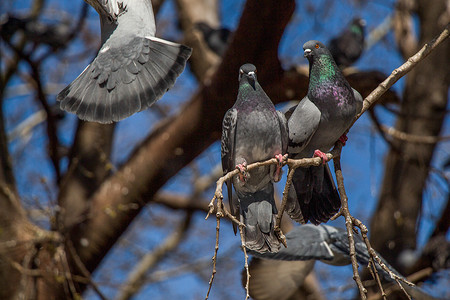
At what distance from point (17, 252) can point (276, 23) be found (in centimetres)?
305

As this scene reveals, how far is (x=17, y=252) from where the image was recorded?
16.5 feet

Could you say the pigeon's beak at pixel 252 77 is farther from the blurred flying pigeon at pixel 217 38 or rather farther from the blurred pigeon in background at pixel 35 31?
the blurred flying pigeon at pixel 217 38

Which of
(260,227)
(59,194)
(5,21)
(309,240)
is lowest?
(59,194)

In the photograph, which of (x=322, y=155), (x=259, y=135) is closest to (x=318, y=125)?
(x=322, y=155)

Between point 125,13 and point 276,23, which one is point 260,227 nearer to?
point 125,13

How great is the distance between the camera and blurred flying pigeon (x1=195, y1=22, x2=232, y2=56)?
6.66m

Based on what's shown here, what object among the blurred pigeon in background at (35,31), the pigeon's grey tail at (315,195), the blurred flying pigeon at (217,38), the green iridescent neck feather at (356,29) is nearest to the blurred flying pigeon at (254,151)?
the pigeon's grey tail at (315,195)

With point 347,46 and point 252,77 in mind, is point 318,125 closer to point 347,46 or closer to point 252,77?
point 252,77

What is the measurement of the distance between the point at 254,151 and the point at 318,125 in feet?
0.88

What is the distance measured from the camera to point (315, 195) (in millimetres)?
2438

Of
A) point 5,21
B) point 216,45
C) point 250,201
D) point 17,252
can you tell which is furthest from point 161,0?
point 250,201

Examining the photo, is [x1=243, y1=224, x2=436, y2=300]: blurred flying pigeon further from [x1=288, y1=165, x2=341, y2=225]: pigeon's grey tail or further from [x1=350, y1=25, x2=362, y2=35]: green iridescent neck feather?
[x1=350, y1=25, x2=362, y2=35]: green iridescent neck feather

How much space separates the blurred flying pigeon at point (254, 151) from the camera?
7.22ft

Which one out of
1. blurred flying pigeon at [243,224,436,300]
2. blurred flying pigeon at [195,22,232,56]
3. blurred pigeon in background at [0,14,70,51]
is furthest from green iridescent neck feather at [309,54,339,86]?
blurred flying pigeon at [195,22,232,56]
